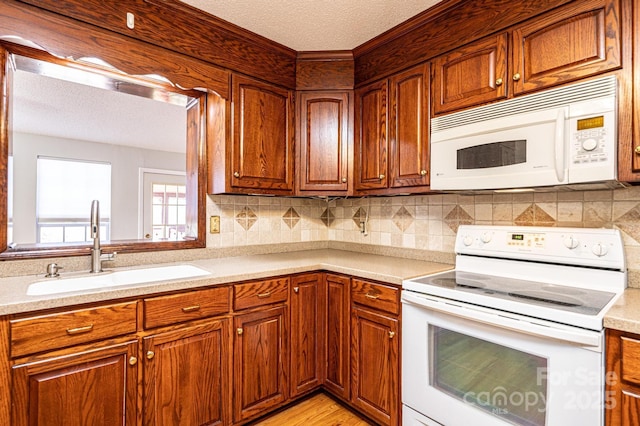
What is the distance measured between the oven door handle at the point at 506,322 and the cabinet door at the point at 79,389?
127cm

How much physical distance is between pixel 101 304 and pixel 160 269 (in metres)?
0.60

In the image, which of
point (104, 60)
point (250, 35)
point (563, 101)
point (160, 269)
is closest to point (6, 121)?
point (104, 60)

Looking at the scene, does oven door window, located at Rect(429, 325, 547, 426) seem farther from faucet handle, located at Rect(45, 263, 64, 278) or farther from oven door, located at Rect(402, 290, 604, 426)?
faucet handle, located at Rect(45, 263, 64, 278)

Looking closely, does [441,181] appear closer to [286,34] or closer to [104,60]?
[286,34]

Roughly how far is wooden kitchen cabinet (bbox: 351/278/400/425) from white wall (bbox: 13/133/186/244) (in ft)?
13.4

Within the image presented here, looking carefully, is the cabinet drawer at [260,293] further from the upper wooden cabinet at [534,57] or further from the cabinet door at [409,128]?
the upper wooden cabinet at [534,57]

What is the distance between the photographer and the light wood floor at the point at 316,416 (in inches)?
71.7

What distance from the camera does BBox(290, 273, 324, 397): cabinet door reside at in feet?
6.24

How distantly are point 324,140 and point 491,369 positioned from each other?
164 cm

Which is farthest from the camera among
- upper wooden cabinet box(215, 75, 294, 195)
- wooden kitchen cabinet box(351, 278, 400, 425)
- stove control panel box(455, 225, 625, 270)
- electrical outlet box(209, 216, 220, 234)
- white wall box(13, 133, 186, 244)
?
white wall box(13, 133, 186, 244)

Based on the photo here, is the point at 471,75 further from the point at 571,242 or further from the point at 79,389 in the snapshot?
the point at 79,389

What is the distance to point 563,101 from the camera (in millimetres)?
1319

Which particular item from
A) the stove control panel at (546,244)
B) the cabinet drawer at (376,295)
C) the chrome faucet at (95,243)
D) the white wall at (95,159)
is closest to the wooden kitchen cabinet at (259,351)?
the cabinet drawer at (376,295)

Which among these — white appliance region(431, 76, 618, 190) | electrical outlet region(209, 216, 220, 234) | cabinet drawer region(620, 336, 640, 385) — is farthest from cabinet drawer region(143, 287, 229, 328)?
cabinet drawer region(620, 336, 640, 385)
